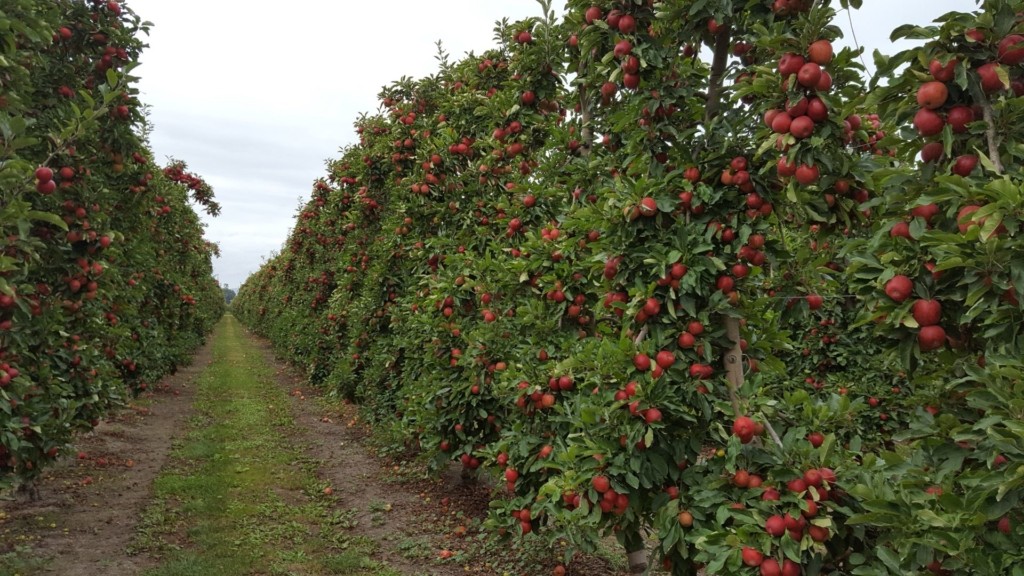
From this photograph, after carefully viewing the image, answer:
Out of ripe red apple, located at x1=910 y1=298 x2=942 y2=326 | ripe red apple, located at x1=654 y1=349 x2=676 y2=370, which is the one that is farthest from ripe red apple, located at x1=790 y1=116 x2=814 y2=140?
ripe red apple, located at x1=654 y1=349 x2=676 y2=370

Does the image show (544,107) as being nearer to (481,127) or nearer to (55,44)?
(481,127)

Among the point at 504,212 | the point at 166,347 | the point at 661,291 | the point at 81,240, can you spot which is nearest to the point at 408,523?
the point at 504,212

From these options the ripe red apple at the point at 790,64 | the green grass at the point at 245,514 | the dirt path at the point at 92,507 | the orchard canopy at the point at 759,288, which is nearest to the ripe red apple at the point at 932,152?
the orchard canopy at the point at 759,288

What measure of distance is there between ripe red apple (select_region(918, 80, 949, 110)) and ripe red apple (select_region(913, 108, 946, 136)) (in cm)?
4

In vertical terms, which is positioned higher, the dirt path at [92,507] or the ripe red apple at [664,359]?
the ripe red apple at [664,359]

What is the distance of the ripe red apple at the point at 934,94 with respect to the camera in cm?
255

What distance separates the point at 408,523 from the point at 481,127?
206 inches

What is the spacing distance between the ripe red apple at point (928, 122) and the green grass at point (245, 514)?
562 centimetres

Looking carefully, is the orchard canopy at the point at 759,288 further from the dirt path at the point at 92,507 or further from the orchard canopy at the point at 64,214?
the dirt path at the point at 92,507

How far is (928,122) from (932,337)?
909mm

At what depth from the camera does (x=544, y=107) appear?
7145mm

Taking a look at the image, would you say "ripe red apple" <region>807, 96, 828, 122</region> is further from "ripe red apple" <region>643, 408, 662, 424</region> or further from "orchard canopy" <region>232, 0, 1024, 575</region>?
"ripe red apple" <region>643, 408, 662, 424</region>

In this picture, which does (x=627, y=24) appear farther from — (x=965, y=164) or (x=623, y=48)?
(x=965, y=164)

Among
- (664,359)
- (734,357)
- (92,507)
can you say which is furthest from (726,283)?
(92,507)
